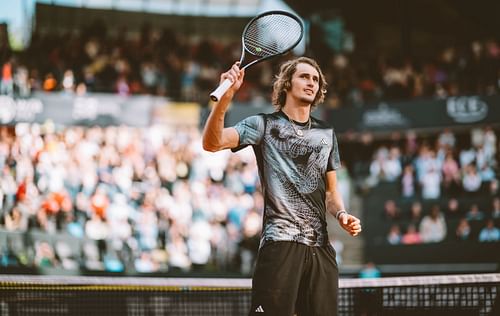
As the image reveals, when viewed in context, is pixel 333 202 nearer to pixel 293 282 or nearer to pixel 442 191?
pixel 293 282

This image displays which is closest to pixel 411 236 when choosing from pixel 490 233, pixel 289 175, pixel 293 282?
pixel 490 233

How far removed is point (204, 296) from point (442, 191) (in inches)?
406

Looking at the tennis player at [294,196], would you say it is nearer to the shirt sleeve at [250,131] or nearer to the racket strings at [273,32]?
the shirt sleeve at [250,131]

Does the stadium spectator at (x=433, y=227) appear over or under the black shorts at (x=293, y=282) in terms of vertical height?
under

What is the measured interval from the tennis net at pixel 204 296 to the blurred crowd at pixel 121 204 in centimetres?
615

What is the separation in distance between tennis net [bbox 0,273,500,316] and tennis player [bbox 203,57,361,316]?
8.41 feet

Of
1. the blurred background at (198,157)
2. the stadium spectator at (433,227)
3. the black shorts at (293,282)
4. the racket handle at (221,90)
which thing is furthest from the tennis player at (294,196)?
the stadium spectator at (433,227)

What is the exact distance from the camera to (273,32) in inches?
197

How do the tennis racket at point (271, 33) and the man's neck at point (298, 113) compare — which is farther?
the tennis racket at point (271, 33)

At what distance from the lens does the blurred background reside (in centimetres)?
1595

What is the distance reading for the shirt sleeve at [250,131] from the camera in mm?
4416

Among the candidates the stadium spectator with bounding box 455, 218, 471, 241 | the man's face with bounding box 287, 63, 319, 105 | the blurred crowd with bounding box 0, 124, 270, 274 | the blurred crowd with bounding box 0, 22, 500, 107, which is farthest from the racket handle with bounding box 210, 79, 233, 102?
the blurred crowd with bounding box 0, 22, 500, 107

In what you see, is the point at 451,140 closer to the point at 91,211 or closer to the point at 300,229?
the point at 91,211

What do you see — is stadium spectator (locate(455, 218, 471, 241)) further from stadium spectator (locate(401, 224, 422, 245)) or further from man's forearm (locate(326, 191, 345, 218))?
man's forearm (locate(326, 191, 345, 218))
